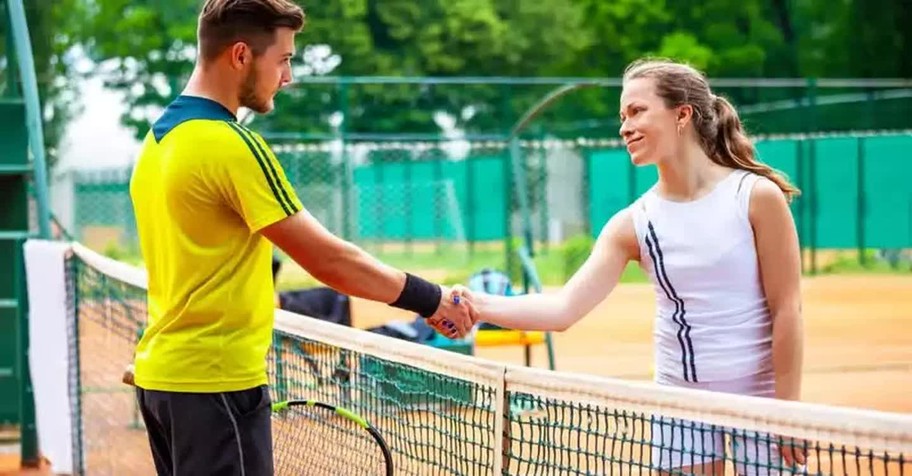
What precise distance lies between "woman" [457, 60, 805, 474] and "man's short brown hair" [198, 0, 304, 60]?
0.92 meters

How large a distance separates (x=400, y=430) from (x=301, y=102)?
51.2 ft

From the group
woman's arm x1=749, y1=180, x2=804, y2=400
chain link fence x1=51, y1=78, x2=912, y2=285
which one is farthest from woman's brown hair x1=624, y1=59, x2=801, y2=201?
chain link fence x1=51, y1=78, x2=912, y2=285

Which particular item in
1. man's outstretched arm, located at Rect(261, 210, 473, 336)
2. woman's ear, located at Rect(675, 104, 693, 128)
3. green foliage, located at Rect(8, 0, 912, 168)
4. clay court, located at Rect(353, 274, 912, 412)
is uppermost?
green foliage, located at Rect(8, 0, 912, 168)

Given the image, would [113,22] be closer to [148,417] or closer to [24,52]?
[24,52]

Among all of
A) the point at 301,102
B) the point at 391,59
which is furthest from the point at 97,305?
the point at 391,59

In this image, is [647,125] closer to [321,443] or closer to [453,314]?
[453,314]

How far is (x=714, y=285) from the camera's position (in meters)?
3.58

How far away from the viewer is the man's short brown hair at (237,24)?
11.0 feet

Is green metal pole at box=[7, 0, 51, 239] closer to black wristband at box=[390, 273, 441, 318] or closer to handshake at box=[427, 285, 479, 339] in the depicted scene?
handshake at box=[427, 285, 479, 339]

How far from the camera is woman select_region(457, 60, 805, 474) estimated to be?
11.5 ft

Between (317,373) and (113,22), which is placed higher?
(113,22)

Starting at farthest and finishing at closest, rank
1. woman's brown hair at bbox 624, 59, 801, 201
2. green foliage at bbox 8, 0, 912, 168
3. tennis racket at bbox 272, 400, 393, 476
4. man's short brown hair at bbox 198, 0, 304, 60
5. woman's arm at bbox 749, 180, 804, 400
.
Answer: green foliage at bbox 8, 0, 912, 168 < tennis racket at bbox 272, 400, 393, 476 < woman's brown hair at bbox 624, 59, 801, 201 < woman's arm at bbox 749, 180, 804, 400 < man's short brown hair at bbox 198, 0, 304, 60

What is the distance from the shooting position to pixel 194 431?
3.38 m

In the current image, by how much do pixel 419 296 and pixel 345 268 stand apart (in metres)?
0.26
